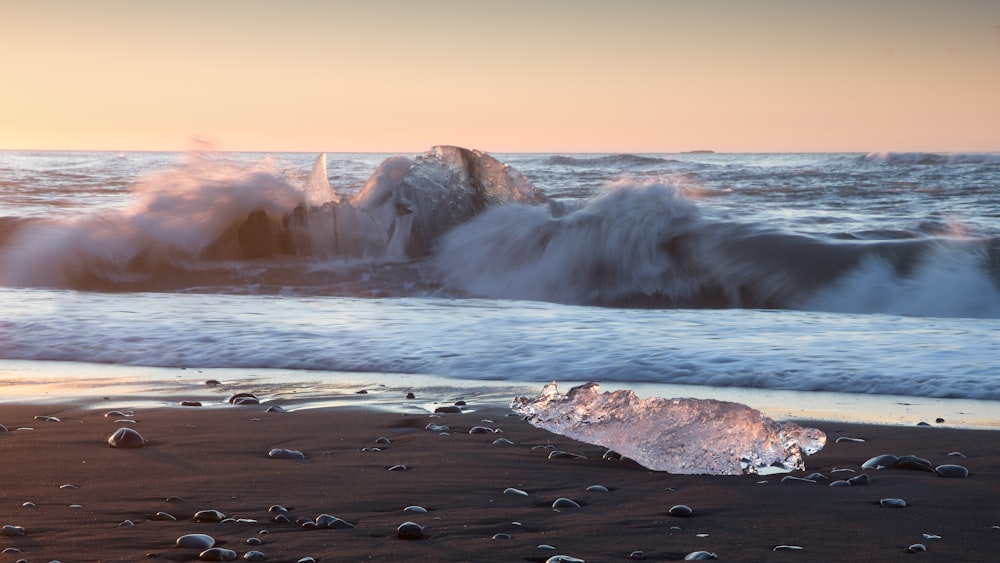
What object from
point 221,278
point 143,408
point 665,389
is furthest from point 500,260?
point 143,408

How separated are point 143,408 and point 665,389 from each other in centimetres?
260

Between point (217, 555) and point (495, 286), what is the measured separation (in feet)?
28.6

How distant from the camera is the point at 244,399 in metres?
4.90

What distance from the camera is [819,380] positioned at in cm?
543

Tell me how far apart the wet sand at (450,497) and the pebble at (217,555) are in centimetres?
6

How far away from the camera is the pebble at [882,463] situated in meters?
3.41

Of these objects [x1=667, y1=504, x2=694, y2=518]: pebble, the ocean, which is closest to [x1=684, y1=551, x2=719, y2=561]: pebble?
[x1=667, y1=504, x2=694, y2=518]: pebble

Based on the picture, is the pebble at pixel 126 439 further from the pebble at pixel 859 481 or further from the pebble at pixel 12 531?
the pebble at pixel 859 481

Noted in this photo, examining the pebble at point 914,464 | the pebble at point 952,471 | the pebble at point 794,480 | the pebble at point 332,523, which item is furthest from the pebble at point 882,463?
the pebble at point 332,523

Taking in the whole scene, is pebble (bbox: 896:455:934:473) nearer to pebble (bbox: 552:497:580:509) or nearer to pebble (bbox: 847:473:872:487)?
pebble (bbox: 847:473:872:487)

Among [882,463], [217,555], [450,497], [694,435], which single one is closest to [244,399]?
[450,497]

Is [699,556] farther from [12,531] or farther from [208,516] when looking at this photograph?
[12,531]

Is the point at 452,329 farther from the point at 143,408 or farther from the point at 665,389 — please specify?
the point at 143,408

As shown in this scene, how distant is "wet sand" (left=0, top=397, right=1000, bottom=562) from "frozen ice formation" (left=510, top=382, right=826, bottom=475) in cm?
8
